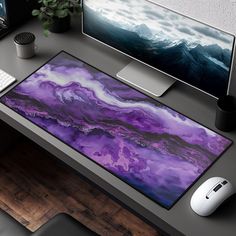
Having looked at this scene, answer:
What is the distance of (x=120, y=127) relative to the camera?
209 cm

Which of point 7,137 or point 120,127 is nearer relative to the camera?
point 120,127

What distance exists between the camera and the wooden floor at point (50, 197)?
250 centimetres

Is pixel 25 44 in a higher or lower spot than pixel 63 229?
higher

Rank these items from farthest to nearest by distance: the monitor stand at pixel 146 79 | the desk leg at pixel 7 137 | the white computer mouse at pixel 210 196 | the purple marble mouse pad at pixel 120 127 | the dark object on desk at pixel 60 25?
the desk leg at pixel 7 137 < the dark object on desk at pixel 60 25 < the monitor stand at pixel 146 79 < the purple marble mouse pad at pixel 120 127 < the white computer mouse at pixel 210 196

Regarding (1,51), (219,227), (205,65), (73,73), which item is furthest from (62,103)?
(219,227)

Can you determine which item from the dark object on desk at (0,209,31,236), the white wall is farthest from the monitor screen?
the dark object on desk at (0,209,31,236)

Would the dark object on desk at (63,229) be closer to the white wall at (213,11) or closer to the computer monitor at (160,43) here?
the computer monitor at (160,43)

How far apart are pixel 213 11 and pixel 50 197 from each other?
1102mm

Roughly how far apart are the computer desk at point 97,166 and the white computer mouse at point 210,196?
34 mm

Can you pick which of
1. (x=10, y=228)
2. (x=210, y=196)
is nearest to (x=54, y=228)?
(x=10, y=228)

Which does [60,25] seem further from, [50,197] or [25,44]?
[50,197]

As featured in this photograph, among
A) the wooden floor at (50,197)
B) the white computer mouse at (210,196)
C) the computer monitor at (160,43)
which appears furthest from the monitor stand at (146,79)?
the wooden floor at (50,197)

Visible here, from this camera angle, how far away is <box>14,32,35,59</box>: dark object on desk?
229cm

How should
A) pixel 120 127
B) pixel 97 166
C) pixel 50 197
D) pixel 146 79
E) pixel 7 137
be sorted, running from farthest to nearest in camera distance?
pixel 7 137, pixel 50 197, pixel 146 79, pixel 120 127, pixel 97 166
